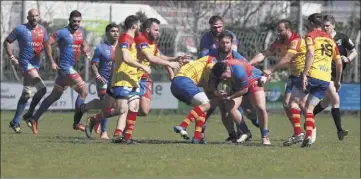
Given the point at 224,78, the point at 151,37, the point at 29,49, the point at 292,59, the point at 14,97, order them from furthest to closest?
the point at 14,97
the point at 29,49
the point at 151,37
the point at 292,59
the point at 224,78

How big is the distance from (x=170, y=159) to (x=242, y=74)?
8.19 ft

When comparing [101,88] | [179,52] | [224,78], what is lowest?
[179,52]

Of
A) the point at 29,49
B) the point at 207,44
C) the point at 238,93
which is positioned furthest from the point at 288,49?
the point at 29,49

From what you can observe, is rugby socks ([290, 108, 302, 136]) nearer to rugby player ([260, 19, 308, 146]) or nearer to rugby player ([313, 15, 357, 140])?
rugby player ([260, 19, 308, 146])

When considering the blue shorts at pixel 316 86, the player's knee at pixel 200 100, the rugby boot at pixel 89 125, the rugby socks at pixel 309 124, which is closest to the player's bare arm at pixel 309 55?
the blue shorts at pixel 316 86

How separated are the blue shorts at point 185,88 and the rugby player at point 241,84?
0.41 meters

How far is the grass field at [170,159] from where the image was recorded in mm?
10914

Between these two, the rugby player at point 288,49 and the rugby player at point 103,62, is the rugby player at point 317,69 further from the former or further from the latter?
the rugby player at point 103,62

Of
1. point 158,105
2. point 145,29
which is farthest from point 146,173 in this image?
point 158,105

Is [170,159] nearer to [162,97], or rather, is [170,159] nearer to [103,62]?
[103,62]

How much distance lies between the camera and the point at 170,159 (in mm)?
12305

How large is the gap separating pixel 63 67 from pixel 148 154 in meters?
5.65

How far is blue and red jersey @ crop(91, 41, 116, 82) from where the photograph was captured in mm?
17922

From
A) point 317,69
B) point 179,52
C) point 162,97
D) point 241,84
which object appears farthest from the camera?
point 179,52
